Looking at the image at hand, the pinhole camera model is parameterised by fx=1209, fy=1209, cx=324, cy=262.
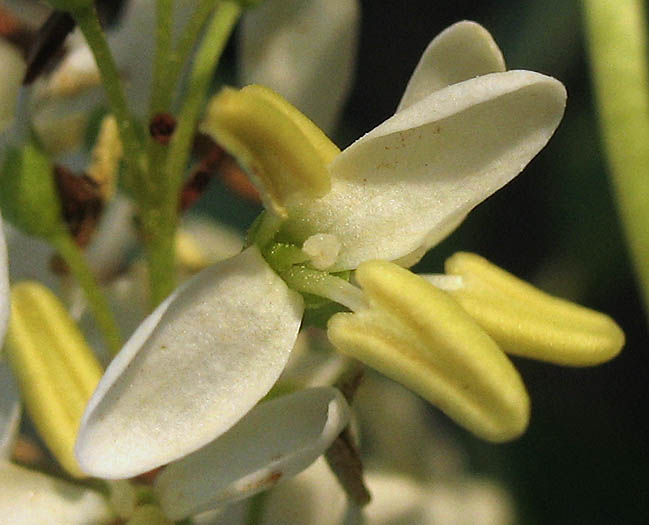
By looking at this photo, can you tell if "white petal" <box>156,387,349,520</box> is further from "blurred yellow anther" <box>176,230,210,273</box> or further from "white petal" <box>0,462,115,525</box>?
"blurred yellow anther" <box>176,230,210,273</box>

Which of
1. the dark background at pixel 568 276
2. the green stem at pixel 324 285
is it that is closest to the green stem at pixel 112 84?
the green stem at pixel 324 285

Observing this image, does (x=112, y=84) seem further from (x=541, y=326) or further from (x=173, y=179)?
(x=541, y=326)

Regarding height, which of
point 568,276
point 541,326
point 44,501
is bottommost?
point 568,276

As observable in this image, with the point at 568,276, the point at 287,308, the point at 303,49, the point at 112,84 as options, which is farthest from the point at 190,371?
the point at 568,276

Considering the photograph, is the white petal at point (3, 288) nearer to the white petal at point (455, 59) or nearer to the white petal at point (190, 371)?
the white petal at point (190, 371)

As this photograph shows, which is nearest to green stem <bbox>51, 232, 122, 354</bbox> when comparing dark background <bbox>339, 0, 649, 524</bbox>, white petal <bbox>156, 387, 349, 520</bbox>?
white petal <bbox>156, 387, 349, 520</bbox>

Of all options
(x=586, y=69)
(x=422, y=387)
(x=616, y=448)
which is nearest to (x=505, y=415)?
(x=422, y=387)
